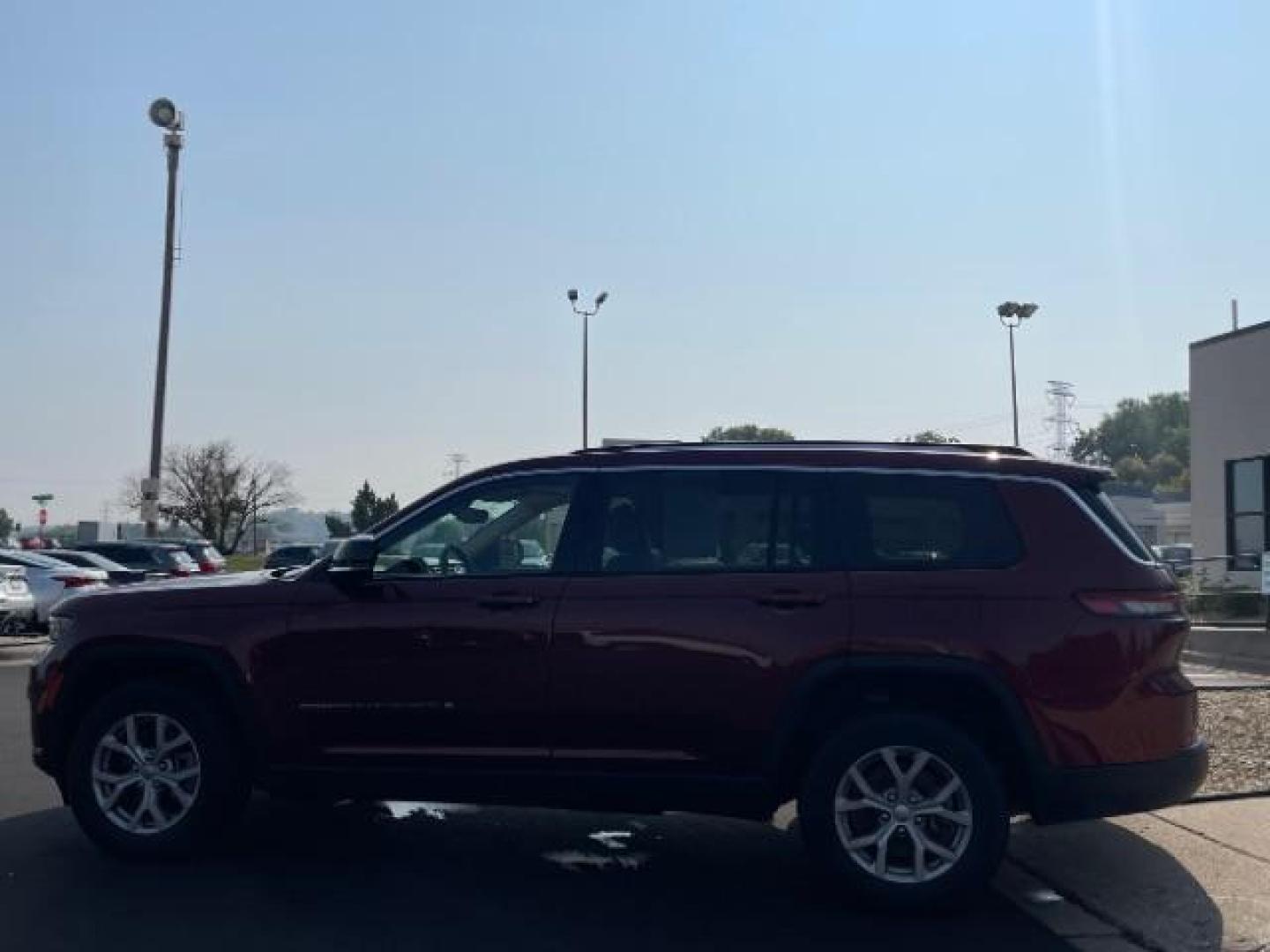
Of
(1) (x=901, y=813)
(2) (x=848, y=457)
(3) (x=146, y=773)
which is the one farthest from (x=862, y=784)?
(3) (x=146, y=773)

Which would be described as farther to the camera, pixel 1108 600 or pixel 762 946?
pixel 1108 600

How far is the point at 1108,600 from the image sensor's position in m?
6.43

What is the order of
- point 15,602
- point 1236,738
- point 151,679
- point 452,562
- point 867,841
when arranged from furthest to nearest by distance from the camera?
point 15,602
point 1236,738
point 151,679
point 452,562
point 867,841

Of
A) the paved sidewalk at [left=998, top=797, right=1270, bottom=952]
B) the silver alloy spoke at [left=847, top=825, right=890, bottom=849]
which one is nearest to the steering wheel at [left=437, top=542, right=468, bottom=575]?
the silver alloy spoke at [left=847, top=825, right=890, bottom=849]

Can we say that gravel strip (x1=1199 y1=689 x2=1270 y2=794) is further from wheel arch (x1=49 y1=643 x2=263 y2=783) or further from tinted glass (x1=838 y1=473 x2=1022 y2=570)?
wheel arch (x1=49 y1=643 x2=263 y2=783)

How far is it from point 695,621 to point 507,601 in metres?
0.90

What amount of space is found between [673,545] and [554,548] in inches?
22.7

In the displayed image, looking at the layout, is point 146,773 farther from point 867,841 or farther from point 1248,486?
point 1248,486

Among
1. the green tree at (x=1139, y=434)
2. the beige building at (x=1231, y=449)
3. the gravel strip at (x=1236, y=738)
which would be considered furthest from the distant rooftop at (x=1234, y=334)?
the green tree at (x=1139, y=434)

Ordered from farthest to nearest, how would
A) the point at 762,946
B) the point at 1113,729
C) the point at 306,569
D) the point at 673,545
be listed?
the point at 306,569
the point at 673,545
the point at 1113,729
the point at 762,946

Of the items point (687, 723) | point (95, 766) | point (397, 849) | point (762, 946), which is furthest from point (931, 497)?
point (95, 766)

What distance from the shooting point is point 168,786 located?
725 centimetres

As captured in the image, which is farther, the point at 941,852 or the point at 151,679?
the point at 151,679

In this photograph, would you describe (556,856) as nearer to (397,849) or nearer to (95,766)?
(397,849)
